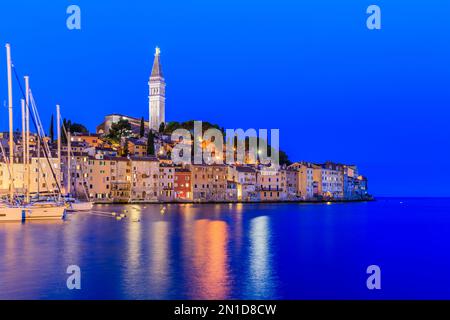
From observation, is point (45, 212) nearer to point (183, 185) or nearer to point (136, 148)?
point (183, 185)

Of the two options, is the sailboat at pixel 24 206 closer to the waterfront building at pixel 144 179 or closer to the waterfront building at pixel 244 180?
the waterfront building at pixel 144 179

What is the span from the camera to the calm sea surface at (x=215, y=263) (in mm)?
13719

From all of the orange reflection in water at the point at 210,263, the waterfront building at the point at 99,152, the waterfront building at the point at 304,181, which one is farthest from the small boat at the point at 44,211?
the waterfront building at the point at 304,181

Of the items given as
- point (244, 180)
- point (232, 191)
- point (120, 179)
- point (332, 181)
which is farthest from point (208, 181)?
point (332, 181)

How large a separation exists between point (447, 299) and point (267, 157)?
7931 cm

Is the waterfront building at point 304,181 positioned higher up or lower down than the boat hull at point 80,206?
higher up

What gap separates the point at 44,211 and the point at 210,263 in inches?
727

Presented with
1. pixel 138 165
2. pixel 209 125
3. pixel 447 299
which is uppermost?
A: pixel 209 125

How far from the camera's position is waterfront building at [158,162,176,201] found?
72.1 metres

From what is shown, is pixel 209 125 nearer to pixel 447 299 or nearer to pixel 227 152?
pixel 227 152

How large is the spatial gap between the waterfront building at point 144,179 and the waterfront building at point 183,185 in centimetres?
320

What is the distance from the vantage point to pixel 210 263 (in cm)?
1806
